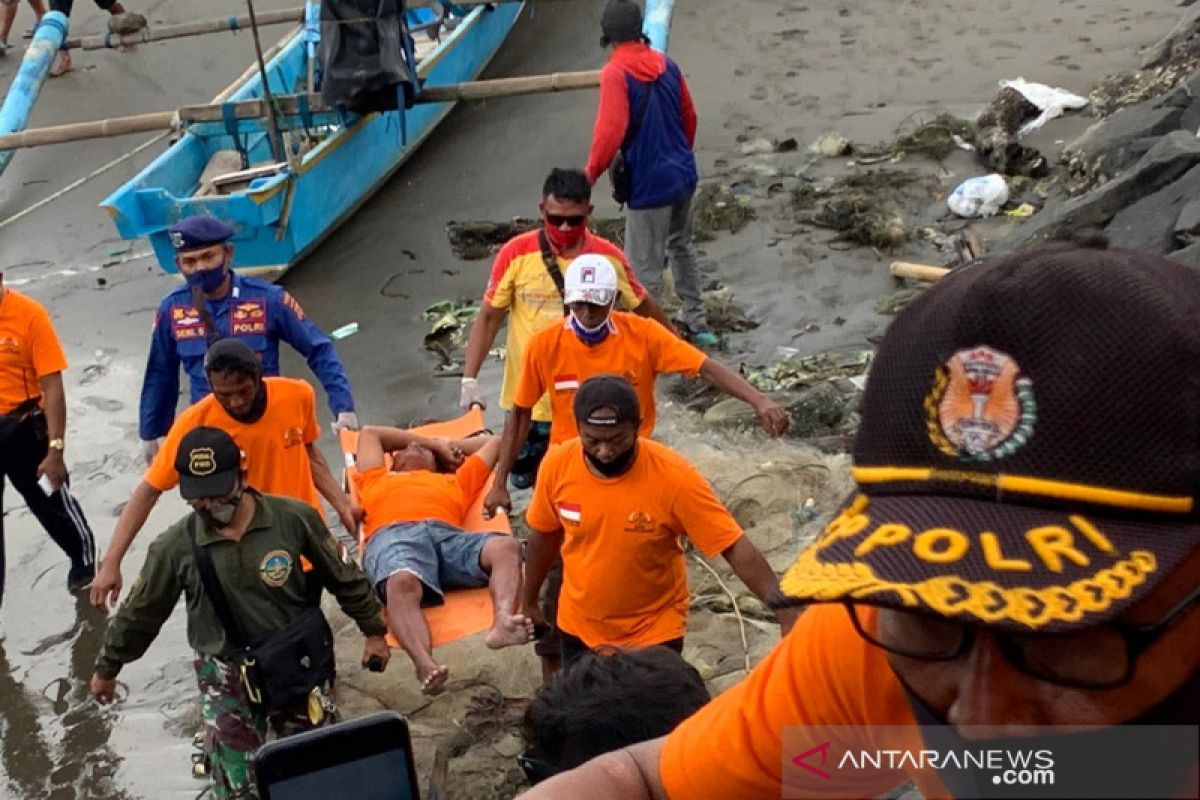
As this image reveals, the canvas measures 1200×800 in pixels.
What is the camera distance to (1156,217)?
717 centimetres

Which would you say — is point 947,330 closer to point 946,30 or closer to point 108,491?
point 108,491

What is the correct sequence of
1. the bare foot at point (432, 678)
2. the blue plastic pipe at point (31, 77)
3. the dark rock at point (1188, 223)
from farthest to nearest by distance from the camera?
the blue plastic pipe at point (31, 77) → the dark rock at point (1188, 223) → the bare foot at point (432, 678)

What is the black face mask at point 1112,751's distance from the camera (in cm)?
96

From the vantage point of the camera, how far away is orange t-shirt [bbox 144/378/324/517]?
538 centimetres

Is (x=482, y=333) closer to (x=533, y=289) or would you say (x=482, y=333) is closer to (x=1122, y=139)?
(x=533, y=289)

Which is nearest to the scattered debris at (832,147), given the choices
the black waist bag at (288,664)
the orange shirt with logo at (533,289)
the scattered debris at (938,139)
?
the scattered debris at (938,139)

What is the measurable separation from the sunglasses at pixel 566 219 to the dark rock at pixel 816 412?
6.01ft

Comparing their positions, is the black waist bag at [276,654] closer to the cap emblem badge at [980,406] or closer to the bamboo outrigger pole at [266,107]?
the cap emblem badge at [980,406]

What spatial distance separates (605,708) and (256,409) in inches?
123

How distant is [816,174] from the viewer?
10.7 metres

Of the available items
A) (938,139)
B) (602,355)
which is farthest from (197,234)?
(938,139)

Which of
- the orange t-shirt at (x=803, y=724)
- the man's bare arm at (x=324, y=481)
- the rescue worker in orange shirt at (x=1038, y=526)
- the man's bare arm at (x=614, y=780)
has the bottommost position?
the man's bare arm at (x=324, y=481)

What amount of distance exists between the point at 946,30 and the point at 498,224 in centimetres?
513

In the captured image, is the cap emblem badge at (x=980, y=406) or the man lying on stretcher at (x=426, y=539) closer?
the cap emblem badge at (x=980, y=406)
